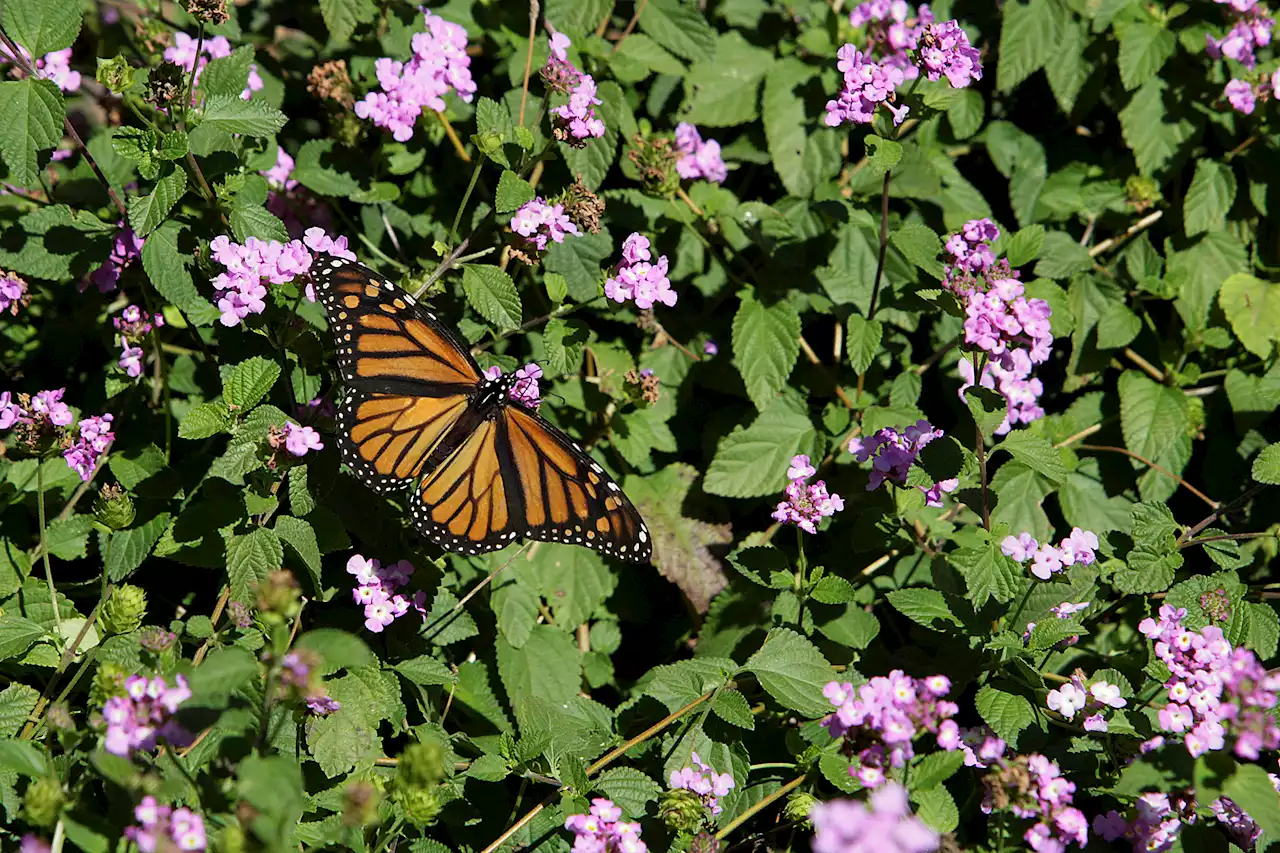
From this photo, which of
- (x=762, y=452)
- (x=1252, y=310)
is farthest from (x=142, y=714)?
(x=1252, y=310)

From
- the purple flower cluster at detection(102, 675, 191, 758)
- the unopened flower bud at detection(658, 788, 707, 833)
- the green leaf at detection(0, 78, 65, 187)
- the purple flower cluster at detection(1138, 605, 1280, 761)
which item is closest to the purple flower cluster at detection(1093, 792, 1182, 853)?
the purple flower cluster at detection(1138, 605, 1280, 761)

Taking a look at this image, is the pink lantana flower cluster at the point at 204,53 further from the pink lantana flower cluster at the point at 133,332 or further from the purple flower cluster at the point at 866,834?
the purple flower cluster at the point at 866,834

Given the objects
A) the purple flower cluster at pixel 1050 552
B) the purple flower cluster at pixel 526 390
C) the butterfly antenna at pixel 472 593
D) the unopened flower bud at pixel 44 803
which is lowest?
the butterfly antenna at pixel 472 593

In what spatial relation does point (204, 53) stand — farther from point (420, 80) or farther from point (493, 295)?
point (493, 295)

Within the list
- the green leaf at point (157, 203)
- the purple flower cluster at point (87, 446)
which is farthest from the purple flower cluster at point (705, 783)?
the green leaf at point (157, 203)

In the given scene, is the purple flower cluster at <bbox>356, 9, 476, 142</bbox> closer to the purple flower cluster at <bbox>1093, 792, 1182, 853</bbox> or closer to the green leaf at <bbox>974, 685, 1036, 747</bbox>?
the green leaf at <bbox>974, 685, 1036, 747</bbox>

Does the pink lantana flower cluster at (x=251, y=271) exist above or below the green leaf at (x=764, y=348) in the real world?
above

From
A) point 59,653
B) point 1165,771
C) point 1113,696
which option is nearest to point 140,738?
point 59,653
